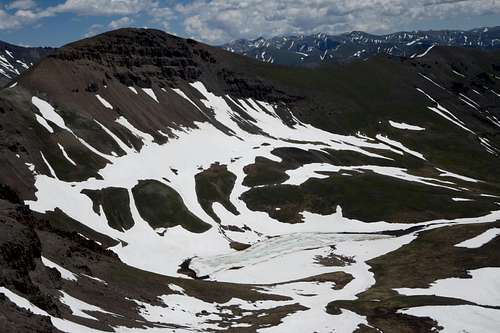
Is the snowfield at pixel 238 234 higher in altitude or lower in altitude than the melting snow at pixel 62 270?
higher

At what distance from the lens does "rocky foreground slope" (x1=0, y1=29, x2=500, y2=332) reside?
48.3 metres

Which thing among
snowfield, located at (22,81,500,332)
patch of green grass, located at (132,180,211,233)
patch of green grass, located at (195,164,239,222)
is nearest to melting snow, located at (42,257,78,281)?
snowfield, located at (22,81,500,332)

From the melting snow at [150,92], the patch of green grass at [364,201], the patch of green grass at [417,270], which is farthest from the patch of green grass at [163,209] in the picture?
the melting snow at [150,92]

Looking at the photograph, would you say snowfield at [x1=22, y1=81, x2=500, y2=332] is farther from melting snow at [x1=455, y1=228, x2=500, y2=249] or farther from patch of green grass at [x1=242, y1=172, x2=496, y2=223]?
patch of green grass at [x1=242, y1=172, x2=496, y2=223]

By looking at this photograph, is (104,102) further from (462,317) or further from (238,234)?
(462,317)

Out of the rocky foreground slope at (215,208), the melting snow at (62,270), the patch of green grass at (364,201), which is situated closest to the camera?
the melting snow at (62,270)

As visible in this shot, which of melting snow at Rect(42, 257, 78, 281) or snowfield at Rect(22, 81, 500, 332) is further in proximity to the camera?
snowfield at Rect(22, 81, 500, 332)

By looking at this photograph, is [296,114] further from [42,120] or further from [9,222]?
[9,222]

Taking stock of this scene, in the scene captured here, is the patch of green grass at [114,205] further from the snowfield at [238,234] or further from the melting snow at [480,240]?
the melting snow at [480,240]

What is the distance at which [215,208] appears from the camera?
111 m

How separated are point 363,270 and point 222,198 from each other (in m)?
43.8

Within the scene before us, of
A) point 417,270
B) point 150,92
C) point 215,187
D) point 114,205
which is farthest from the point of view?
point 150,92

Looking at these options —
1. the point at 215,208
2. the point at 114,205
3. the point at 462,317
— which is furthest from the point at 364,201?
the point at 462,317

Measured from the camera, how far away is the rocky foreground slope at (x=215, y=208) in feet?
158
